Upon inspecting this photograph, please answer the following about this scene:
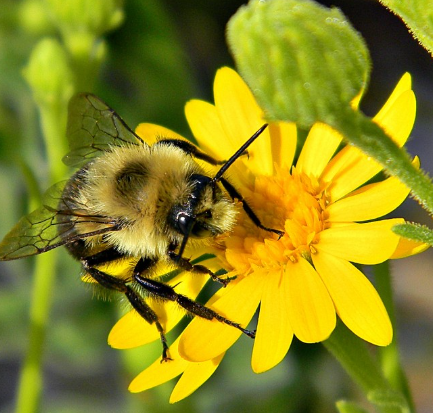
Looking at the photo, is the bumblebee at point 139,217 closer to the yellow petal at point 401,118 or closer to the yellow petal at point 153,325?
the yellow petal at point 153,325

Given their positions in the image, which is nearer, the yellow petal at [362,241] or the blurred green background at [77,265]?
the yellow petal at [362,241]

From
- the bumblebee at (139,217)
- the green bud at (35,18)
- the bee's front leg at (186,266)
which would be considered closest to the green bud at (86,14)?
the green bud at (35,18)

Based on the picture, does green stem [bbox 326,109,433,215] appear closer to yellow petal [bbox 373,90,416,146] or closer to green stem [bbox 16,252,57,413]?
yellow petal [bbox 373,90,416,146]

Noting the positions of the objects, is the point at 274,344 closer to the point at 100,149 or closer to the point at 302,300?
the point at 302,300

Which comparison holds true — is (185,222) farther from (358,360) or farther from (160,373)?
(358,360)

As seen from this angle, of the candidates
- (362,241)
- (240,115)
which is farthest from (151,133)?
(362,241)

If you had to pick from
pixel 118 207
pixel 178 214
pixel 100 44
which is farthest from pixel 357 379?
Answer: pixel 100 44
